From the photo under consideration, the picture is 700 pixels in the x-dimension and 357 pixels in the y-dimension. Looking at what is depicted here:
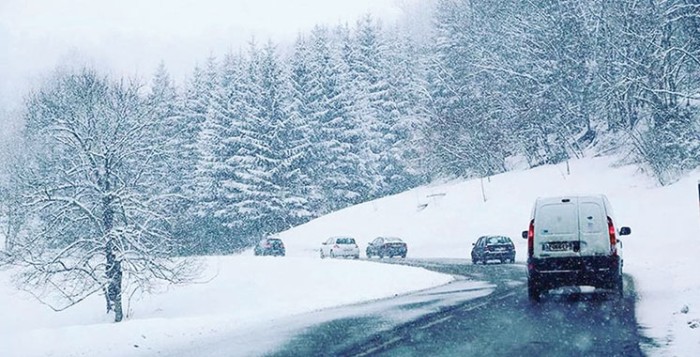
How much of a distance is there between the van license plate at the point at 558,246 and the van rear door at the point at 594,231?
275 mm

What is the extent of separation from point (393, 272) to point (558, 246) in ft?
35.8

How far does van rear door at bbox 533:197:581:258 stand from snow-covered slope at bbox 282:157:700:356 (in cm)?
181

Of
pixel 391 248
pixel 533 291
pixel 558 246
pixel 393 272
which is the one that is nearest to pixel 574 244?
pixel 558 246

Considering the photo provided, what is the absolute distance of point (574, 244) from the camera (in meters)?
15.0

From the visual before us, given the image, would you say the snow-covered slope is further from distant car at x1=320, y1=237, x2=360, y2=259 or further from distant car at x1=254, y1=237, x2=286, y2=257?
distant car at x1=320, y1=237, x2=360, y2=259

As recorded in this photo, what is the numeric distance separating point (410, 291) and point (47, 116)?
19.4 m

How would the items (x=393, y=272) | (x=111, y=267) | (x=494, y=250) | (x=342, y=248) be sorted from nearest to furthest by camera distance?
(x=393, y=272) < (x=111, y=267) < (x=494, y=250) < (x=342, y=248)

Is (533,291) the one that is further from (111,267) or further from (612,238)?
(111,267)

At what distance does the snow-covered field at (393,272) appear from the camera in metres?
11.8

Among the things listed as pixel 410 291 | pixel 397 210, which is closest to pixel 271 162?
pixel 397 210

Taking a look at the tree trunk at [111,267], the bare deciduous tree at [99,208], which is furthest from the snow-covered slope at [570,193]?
the tree trunk at [111,267]

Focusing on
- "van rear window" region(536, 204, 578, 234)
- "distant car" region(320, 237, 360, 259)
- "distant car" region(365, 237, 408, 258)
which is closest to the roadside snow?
"van rear window" region(536, 204, 578, 234)

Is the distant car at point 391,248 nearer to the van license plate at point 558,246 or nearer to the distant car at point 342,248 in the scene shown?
the distant car at point 342,248

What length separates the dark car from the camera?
3512cm
